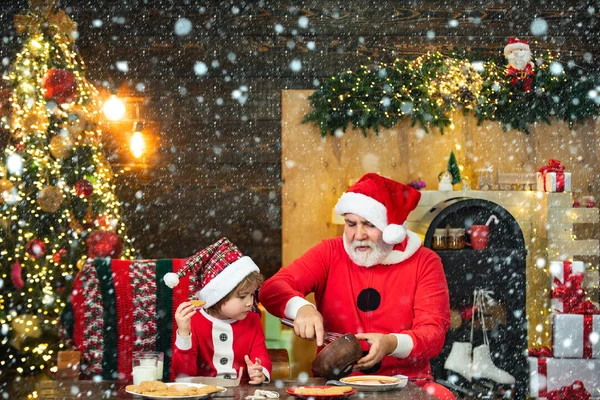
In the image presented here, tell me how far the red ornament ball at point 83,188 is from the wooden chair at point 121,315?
1.39m

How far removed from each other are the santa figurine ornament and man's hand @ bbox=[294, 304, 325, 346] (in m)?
3.16

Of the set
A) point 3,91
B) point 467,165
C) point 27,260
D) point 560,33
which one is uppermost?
point 560,33

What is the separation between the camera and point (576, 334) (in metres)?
4.66

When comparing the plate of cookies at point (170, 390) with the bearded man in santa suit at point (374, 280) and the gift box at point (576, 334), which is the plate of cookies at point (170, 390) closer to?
the bearded man in santa suit at point (374, 280)

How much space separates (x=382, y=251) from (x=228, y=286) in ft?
2.16

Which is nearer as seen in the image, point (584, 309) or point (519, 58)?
point (584, 309)

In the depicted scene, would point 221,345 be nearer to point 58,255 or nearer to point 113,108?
point 58,255

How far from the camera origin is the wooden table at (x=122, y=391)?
2.24m

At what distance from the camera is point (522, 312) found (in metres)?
4.52

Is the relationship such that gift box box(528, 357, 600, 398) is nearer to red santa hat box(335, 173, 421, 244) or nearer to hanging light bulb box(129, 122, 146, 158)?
red santa hat box(335, 173, 421, 244)

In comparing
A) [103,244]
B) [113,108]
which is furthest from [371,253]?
[113,108]

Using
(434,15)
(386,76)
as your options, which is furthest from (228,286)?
(434,15)

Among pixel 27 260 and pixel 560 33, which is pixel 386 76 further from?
pixel 27 260

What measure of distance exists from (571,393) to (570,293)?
58 centimetres
